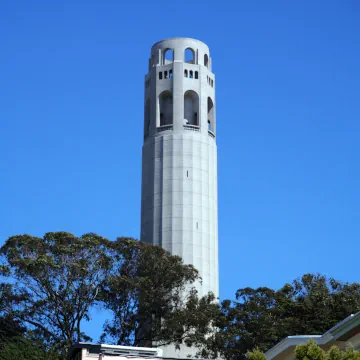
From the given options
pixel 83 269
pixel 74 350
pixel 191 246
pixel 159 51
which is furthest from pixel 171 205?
pixel 74 350

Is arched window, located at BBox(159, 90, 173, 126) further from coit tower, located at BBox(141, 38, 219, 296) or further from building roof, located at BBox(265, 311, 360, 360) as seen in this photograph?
building roof, located at BBox(265, 311, 360, 360)

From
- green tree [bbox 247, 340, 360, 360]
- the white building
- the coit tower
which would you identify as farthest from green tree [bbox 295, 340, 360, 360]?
the coit tower

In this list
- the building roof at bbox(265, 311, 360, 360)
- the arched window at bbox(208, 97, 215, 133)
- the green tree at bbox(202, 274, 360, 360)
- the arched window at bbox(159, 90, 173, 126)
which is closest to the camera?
the building roof at bbox(265, 311, 360, 360)

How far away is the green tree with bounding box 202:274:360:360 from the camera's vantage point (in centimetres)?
5503

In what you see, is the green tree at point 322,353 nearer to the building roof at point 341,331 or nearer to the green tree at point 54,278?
the building roof at point 341,331

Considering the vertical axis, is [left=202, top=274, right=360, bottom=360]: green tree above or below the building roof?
above

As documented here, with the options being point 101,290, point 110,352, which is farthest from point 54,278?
point 110,352

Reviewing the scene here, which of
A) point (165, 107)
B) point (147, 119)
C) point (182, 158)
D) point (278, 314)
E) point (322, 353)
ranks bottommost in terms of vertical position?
point (322, 353)

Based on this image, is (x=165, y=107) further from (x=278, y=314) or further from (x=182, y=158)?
(x=278, y=314)

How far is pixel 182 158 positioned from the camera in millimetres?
78125

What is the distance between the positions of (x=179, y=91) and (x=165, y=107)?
2278 mm

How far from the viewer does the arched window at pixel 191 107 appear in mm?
81688

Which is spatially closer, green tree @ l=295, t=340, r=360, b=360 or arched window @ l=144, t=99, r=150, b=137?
green tree @ l=295, t=340, r=360, b=360

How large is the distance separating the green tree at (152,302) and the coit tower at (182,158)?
13519 mm
